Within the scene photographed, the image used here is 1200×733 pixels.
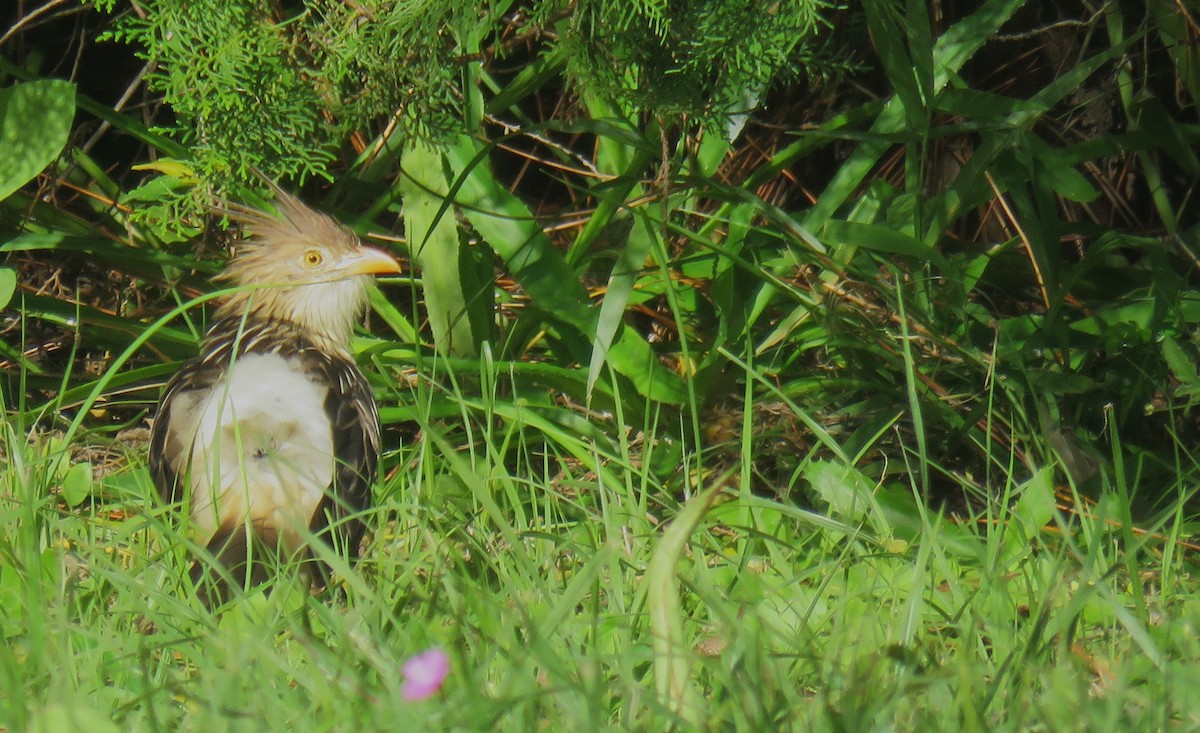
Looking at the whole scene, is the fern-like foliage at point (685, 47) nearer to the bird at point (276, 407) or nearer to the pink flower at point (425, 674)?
the bird at point (276, 407)

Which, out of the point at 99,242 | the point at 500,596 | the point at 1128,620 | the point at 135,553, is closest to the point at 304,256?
the point at 99,242

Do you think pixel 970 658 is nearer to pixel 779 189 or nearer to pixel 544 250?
pixel 544 250

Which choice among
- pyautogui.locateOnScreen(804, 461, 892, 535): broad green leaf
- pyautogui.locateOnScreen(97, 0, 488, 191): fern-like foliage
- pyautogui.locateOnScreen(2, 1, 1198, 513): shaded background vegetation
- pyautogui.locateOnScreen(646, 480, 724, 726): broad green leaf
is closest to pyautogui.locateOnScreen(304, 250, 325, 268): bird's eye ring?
pyautogui.locateOnScreen(2, 1, 1198, 513): shaded background vegetation

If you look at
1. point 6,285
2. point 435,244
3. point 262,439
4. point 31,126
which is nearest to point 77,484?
point 262,439

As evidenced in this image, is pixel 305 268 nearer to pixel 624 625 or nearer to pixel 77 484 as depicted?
pixel 77 484

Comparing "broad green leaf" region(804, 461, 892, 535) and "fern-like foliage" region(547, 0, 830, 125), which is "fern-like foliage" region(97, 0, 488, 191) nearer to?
"fern-like foliage" region(547, 0, 830, 125)

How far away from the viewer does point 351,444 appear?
369cm

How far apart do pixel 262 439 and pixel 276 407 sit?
0.23 m

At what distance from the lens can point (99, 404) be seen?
14.5 feet

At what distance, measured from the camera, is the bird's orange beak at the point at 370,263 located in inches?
165

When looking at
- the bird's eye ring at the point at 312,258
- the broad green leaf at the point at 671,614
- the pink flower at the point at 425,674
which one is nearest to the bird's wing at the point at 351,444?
the bird's eye ring at the point at 312,258

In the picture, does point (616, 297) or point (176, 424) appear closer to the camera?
point (616, 297)

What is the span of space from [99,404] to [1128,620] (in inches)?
136

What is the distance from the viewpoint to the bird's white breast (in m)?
3.40
